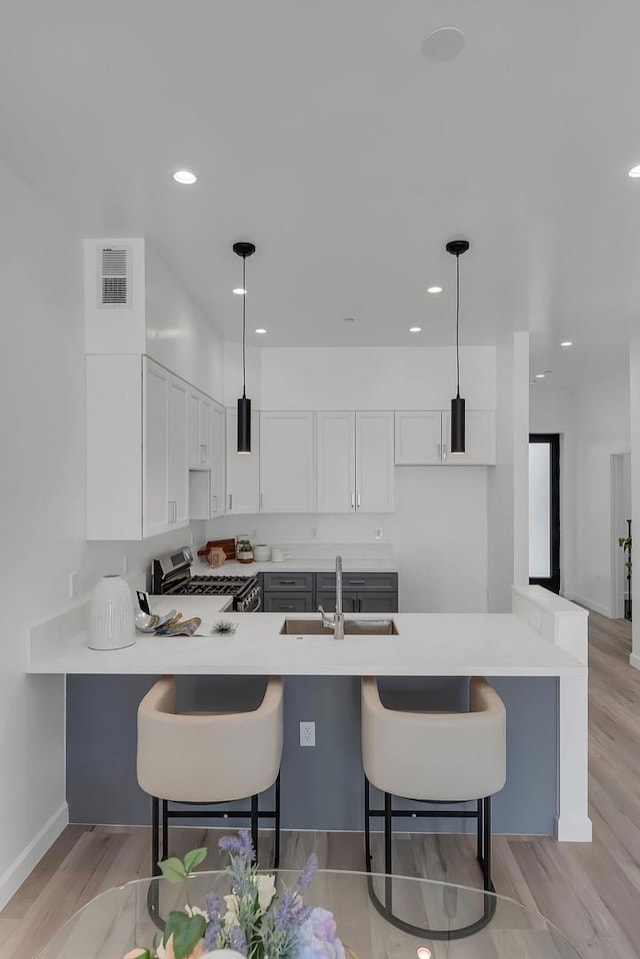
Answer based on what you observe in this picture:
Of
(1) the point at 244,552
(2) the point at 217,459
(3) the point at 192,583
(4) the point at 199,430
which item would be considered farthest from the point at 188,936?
(1) the point at 244,552

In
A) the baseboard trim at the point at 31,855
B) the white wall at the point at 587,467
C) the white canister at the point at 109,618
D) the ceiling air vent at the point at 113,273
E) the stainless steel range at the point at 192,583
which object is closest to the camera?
the baseboard trim at the point at 31,855

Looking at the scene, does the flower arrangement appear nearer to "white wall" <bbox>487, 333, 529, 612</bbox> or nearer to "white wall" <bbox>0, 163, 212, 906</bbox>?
"white wall" <bbox>0, 163, 212, 906</bbox>

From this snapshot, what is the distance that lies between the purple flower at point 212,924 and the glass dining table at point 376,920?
13.1 inches

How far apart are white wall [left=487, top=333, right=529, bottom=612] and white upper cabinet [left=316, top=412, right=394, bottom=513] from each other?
0.96 m

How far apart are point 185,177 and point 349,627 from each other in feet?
7.87

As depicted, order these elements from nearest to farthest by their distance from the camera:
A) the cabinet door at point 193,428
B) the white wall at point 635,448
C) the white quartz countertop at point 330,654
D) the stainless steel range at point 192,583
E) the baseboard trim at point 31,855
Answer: the baseboard trim at point 31,855
the white quartz countertop at point 330,654
the cabinet door at point 193,428
the stainless steel range at point 192,583
the white wall at point 635,448

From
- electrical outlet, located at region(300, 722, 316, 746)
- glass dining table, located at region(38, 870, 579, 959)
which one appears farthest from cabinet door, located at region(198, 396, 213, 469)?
glass dining table, located at region(38, 870, 579, 959)

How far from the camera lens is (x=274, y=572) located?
15.8 ft

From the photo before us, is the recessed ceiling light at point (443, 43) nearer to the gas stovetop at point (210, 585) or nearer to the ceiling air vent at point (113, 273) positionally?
the ceiling air vent at point (113, 273)

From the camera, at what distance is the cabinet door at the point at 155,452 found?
9.35 feet

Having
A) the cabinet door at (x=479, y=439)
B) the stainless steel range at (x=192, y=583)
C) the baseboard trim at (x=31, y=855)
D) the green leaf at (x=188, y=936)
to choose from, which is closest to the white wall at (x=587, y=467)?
the cabinet door at (x=479, y=439)

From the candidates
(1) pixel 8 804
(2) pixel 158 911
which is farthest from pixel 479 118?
(1) pixel 8 804

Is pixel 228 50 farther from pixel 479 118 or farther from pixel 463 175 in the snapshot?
pixel 463 175

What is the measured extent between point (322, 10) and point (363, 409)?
370cm
